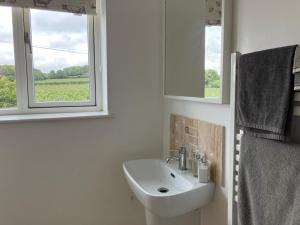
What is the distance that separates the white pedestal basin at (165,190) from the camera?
4.99ft

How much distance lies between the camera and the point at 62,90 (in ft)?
7.20

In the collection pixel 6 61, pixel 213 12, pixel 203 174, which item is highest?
pixel 213 12

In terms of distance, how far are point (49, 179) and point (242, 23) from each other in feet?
5.37

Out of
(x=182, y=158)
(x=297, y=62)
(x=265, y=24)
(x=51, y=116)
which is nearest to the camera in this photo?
(x=297, y=62)

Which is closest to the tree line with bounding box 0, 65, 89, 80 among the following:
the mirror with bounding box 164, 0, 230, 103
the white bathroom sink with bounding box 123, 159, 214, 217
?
the mirror with bounding box 164, 0, 230, 103

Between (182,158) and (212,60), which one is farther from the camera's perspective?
(182,158)

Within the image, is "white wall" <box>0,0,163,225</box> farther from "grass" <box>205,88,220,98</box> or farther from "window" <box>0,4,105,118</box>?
"grass" <box>205,88,220,98</box>

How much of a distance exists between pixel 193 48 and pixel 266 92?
821 mm

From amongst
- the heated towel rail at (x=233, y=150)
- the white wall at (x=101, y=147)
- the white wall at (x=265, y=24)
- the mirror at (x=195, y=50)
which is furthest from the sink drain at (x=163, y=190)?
the white wall at (x=265, y=24)

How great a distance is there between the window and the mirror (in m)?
0.57

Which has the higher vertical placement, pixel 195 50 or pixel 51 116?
pixel 195 50

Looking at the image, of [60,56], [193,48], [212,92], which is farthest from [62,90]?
[212,92]

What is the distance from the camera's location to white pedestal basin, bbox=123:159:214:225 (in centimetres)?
152

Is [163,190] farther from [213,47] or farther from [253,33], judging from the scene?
[253,33]
